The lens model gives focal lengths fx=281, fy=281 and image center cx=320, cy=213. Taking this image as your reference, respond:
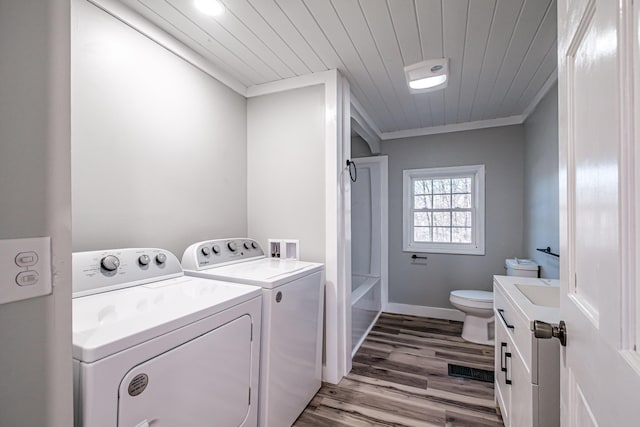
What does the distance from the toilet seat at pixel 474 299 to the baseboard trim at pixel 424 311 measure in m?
0.49

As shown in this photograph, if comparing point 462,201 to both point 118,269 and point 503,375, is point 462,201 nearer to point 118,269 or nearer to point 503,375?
point 503,375

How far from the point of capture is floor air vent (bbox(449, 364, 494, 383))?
A: 85.0 inches

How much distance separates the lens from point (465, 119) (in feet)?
10.4

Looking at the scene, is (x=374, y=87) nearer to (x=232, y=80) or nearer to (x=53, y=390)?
(x=232, y=80)

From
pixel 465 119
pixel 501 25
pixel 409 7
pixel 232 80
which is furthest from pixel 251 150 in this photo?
pixel 465 119

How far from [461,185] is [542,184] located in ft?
3.32

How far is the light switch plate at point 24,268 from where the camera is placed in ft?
1.57

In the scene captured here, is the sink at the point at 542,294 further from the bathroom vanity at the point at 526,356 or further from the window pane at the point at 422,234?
the window pane at the point at 422,234

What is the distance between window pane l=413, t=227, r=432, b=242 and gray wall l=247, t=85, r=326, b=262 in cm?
192

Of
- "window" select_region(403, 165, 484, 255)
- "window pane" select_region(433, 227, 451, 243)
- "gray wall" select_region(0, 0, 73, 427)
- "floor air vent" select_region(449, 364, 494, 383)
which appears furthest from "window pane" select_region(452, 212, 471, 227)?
"gray wall" select_region(0, 0, 73, 427)

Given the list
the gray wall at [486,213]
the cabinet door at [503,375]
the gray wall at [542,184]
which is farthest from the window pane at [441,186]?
the cabinet door at [503,375]

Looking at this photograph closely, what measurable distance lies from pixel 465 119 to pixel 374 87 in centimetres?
142

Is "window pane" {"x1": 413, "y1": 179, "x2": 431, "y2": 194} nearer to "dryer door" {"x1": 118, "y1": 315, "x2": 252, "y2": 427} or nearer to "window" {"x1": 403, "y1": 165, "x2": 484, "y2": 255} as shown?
Answer: "window" {"x1": 403, "y1": 165, "x2": 484, "y2": 255}

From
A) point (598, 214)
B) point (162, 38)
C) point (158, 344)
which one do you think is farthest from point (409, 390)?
point (162, 38)
